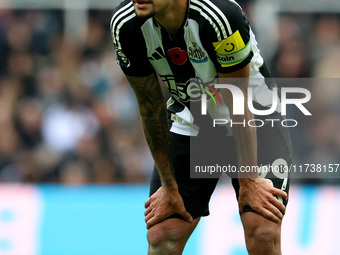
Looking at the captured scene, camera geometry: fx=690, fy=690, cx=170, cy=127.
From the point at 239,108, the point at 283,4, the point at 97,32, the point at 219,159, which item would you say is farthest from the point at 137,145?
the point at 239,108

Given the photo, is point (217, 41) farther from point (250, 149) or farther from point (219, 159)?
point (219, 159)

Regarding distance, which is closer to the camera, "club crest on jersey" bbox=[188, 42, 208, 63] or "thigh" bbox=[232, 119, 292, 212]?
"club crest on jersey" bbox=[188, 42, 208, 63]

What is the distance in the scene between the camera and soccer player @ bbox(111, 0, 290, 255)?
3.82 m

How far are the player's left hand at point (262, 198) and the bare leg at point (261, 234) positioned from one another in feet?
0.13

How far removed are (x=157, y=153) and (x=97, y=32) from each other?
4.59 m

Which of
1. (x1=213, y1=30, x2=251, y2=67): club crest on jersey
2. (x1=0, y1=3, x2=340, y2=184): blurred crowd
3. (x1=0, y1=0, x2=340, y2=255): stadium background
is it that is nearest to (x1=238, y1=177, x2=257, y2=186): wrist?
(x1=213, y1=30, x2=251, y2=67): club crest on jersey

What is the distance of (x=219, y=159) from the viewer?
452cm

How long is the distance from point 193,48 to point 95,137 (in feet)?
14.4

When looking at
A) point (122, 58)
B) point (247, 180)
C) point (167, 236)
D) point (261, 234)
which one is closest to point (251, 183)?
point (247, 180)

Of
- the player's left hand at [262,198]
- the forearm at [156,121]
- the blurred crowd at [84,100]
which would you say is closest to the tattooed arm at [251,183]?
the player's left hand at [262,198]

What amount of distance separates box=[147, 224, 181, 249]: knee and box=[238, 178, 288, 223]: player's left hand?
0.49 meters

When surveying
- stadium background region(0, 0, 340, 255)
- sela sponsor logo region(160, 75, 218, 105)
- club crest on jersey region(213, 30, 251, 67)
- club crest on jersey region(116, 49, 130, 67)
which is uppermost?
club crest on jersey region(213, 30, 251, 67)

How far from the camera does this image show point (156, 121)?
4371 mm

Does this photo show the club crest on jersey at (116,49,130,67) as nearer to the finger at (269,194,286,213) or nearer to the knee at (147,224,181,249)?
the knee at (147,224,181,249)
